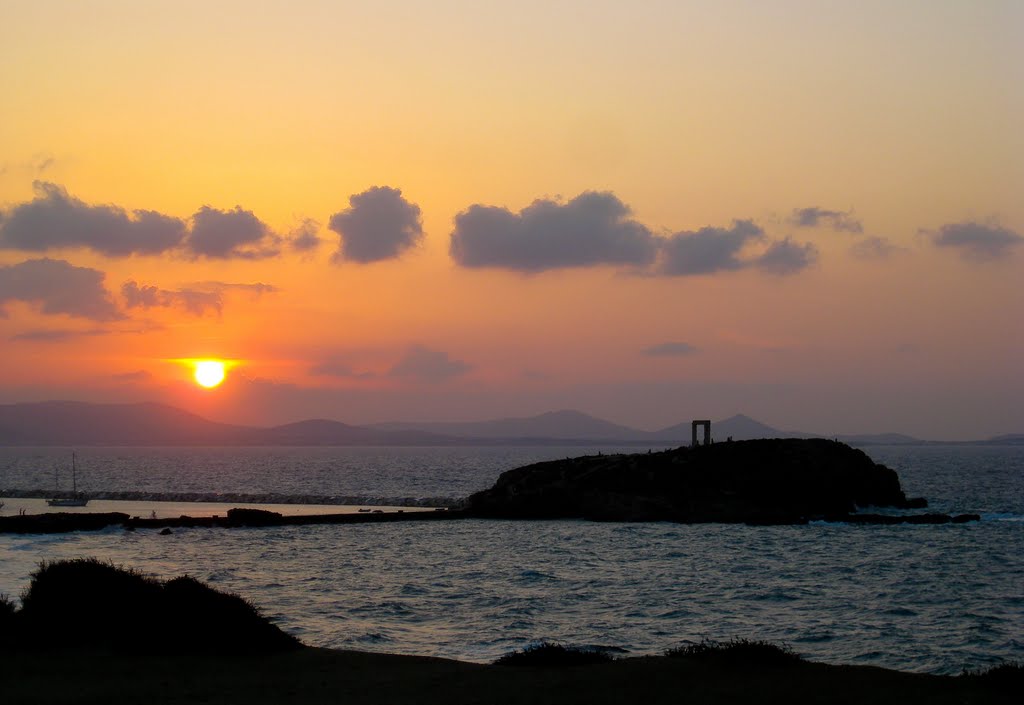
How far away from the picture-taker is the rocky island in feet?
283

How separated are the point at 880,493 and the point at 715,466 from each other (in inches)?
638

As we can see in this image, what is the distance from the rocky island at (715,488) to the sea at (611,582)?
4793mm

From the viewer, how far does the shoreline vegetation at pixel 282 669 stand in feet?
61.1

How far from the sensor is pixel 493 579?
46750 millimetres

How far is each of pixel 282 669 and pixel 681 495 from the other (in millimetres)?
71582

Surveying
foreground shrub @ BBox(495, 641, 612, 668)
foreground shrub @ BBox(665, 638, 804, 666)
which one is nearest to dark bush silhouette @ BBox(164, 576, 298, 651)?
foreground shrub @ BBox(495, 641, 612, 668)

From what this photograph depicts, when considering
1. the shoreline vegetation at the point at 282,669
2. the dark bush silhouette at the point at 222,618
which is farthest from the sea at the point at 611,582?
the shoreline vegetation at the point at 282,669

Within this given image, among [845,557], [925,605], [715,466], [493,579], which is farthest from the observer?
[715,466]

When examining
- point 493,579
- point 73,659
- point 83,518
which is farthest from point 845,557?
point 83,518

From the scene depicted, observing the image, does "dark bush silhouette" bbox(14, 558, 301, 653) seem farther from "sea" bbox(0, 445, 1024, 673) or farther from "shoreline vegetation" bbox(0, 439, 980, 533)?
"shoreline vegetation" bbox(0, 439, 980, 533)

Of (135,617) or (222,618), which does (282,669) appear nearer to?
(222,618)

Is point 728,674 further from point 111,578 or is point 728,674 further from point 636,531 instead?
point 636,531

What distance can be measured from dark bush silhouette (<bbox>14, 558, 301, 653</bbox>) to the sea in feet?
1.95

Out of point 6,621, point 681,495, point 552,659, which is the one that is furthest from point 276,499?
point 552,659
